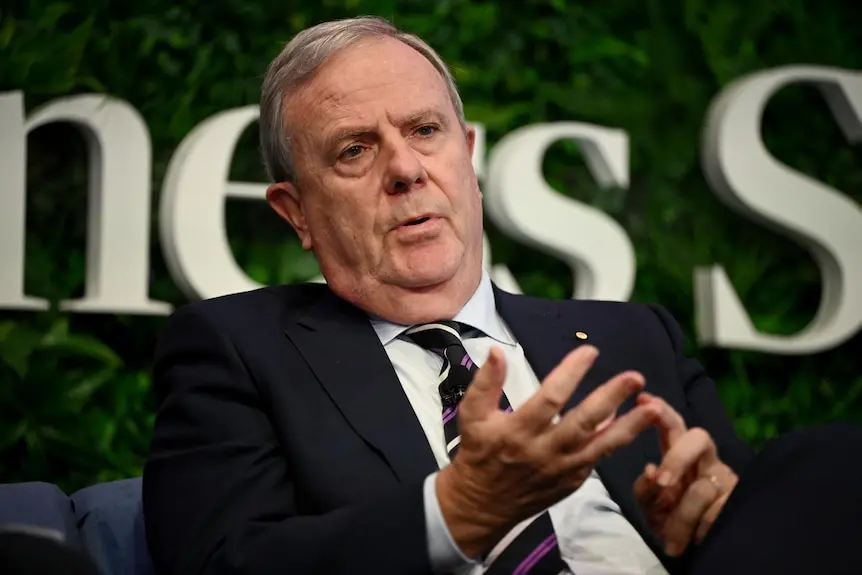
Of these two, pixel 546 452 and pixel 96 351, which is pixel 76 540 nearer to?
pixel 546 452

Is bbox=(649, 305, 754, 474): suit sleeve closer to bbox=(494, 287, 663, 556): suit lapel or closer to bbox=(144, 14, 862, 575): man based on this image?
bbox=(144, 14, 862, 575): man

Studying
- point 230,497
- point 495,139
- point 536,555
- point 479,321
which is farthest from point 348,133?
point 495,139

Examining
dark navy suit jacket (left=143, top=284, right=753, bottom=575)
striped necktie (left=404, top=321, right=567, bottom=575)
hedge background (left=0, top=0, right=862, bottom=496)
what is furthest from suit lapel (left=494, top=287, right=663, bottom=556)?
hedge background (left=0, top=0, right=862, bottom=496)

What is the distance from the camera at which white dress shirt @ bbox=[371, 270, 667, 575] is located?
1279 millimetres

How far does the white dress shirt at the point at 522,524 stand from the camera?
128cm

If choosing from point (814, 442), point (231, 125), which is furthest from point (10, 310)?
point (814, 442)

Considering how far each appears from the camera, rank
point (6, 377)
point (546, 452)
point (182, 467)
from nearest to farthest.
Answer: point (546, 452), point (182, 467), point (6, 377)

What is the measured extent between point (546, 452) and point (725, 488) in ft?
1.00

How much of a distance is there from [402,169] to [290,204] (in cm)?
26

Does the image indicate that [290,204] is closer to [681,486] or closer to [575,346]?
[575,346]

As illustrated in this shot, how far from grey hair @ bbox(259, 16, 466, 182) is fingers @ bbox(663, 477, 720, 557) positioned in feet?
2.57

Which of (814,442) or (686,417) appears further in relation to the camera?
(686,417)

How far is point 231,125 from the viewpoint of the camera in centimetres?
284

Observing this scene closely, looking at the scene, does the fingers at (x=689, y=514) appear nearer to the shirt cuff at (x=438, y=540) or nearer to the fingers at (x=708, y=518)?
the fingers at (x=708, y=518)
